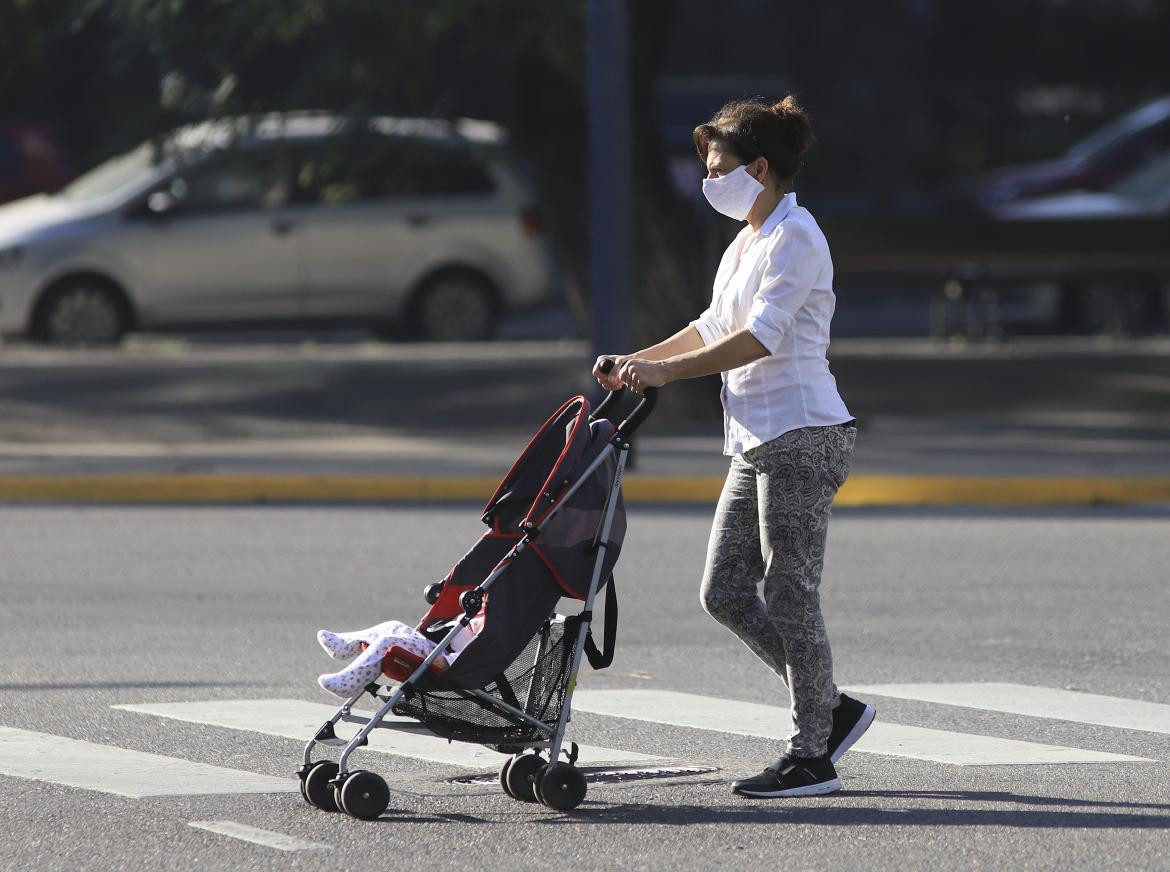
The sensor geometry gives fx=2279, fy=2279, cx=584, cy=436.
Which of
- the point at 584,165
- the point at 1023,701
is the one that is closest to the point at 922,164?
the point at 584,165

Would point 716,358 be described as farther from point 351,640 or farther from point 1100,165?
point 1100,165

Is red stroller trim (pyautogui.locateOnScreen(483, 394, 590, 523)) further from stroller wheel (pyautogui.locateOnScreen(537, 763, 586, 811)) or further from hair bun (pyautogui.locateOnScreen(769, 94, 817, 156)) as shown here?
hair bun (pyautogui.locateOnScreen(769, 94, 817, 156))

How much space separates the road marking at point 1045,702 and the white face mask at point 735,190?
223 centimetres

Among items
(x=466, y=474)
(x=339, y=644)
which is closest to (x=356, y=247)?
(x=466, y=474)

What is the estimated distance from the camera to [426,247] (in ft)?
64.4

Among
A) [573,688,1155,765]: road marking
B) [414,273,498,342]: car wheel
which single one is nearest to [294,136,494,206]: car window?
[414,273,498,342]: car wheel

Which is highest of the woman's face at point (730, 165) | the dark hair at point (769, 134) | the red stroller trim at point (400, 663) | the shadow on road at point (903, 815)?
the dark hair at point (769, 134)

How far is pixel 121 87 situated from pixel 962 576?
17180 millimetres

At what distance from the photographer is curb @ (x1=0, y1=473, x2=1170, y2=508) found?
1337cm

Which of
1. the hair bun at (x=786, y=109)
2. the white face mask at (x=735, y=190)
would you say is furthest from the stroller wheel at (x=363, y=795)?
the hair bun at (x=786, y=109)

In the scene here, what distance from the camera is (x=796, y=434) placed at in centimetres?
595

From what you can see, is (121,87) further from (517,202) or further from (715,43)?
(715,43)

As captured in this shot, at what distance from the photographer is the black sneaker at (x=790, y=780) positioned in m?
6.04

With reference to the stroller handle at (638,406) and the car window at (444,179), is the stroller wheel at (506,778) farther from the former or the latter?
the car window at (444,179)
